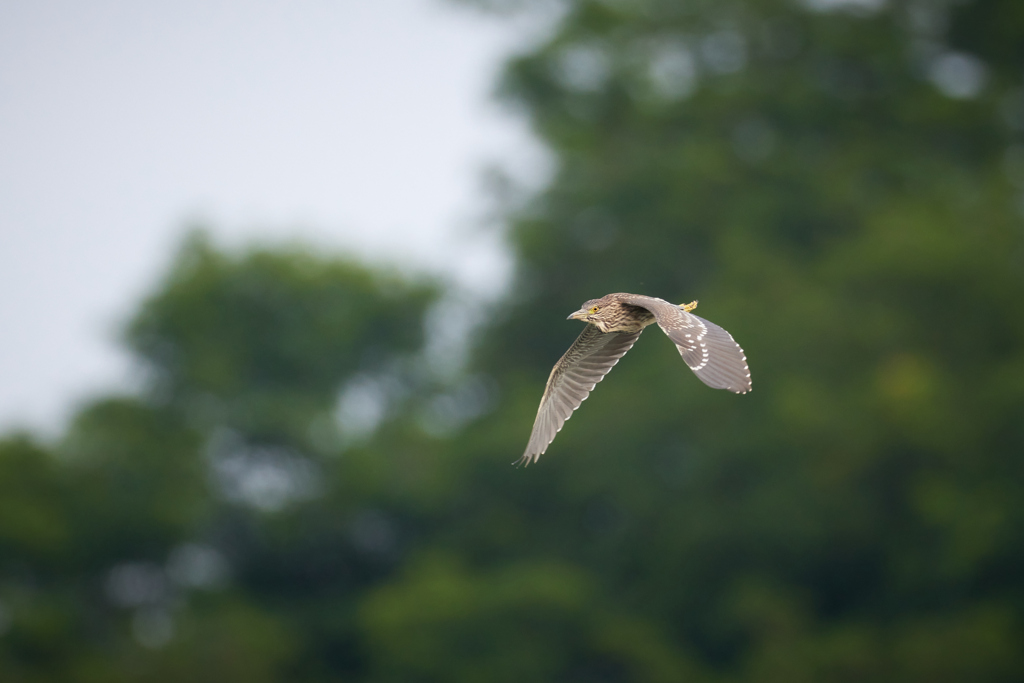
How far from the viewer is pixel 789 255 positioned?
30.5m

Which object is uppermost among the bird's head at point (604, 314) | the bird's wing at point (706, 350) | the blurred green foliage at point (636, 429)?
the blurred green foliage at point (636, 429)

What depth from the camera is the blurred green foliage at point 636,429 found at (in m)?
24.6

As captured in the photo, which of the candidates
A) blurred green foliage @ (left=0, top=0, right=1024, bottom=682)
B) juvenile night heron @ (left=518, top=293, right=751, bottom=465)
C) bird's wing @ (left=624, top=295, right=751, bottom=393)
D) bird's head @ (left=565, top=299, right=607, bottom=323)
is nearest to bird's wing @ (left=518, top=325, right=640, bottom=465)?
juvenile night heron @ (left=518, top=293, right=751, bottom=465)

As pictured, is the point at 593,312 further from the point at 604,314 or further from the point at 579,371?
the point at 579,371

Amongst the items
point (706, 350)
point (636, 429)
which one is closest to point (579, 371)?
point (706, 350)

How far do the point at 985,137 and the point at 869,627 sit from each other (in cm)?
1505

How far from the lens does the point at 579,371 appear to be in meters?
Result: 9.98

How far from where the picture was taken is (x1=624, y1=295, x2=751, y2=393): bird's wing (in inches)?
287

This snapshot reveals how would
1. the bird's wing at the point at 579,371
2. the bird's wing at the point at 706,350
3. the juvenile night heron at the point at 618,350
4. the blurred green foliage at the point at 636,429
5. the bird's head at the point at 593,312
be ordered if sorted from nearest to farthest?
the bird's wing at the point at 706,350, the juvenile night heron at the point at 618,350, the bird's head at the point at 593,312, the bird's wing at the point at 579,371, the blurred green foliage at the point at 636,429

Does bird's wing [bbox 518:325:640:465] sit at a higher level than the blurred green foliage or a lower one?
lower

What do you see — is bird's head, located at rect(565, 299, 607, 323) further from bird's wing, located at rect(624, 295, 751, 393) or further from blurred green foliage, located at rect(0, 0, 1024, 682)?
blurred green foliage, located at rect(0, 0, 1024, 682)

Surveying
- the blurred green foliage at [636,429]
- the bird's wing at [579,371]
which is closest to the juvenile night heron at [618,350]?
the bird's wing at [579,371]

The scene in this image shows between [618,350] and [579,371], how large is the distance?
316 mm

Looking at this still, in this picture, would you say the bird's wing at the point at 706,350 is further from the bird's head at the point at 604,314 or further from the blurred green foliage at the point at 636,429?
the blurred green foliage at the point at 636,429
